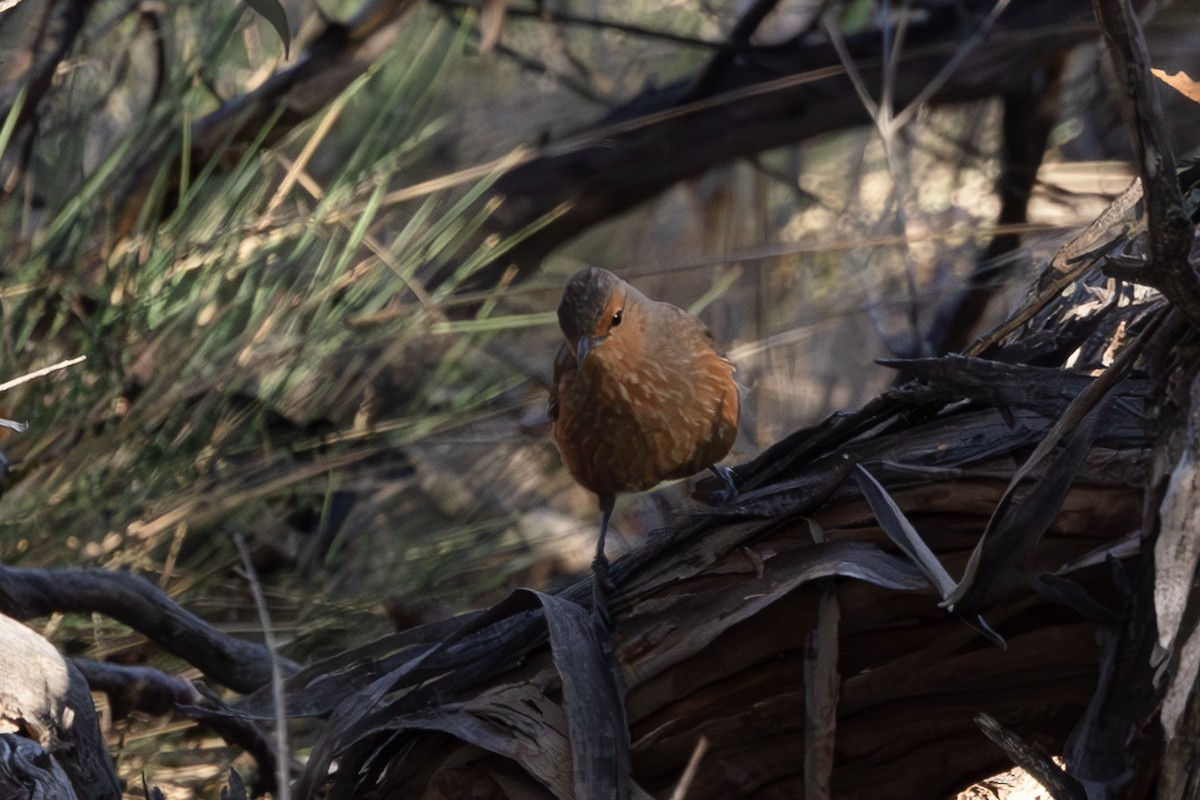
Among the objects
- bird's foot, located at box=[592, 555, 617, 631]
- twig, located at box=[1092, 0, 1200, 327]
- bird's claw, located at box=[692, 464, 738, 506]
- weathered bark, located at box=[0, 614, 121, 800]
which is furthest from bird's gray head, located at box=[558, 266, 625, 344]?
twig, located at box=[1092, 0, 1200, 327]

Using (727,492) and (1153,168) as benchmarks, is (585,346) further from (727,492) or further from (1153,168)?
(1153,168)

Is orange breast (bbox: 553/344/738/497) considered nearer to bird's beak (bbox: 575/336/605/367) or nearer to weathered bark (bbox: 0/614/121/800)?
bird's beak (bbox: 575/336/605/367)

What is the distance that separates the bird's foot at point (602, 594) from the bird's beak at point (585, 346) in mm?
812

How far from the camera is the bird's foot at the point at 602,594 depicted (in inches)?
59.2

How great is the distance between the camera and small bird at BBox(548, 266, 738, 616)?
2344mm

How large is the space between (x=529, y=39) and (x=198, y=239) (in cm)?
264

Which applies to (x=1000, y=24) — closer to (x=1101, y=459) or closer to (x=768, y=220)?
(x=768, y=220)

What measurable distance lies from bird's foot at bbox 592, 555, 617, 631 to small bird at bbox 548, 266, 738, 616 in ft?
2.44

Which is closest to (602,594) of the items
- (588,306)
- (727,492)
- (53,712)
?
(727,492)

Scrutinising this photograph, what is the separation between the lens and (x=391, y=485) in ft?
13.1

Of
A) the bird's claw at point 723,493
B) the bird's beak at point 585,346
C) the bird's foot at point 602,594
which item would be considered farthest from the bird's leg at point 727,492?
the bird's beak at point 585,346

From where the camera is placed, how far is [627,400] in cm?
234

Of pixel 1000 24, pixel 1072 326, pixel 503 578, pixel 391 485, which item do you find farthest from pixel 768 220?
pixel 1072 326

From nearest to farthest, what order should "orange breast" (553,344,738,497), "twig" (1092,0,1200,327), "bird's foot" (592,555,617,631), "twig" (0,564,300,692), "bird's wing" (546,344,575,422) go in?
"twig" (1092,0,1200,327)
"bird's foot" (592,555,617,631)
"twig" (0,564,300,692)
"orange breast" (553,344,738,497)
"bird's wing" (546,344,575,422)
